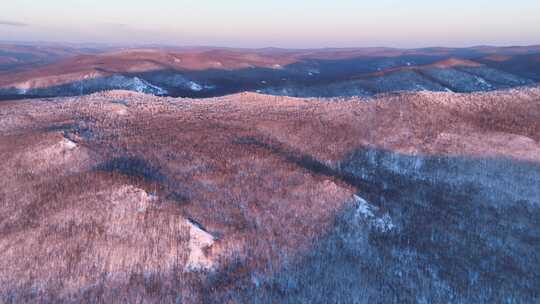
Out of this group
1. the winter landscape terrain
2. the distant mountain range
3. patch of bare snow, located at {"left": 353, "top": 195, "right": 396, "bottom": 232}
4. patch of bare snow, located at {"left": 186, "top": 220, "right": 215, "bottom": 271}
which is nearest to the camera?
the winter landscape terrain

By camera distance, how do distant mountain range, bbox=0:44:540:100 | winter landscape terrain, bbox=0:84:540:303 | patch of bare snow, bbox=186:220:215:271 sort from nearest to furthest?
winter landscape terrain, bbox=0:84:540:303, patch of bare snow, bbox=186:220:215:271, distant mountain range, bbox=0:44:540:100

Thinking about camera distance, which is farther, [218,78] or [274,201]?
[218,78]

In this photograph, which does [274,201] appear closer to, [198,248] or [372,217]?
[372,217]

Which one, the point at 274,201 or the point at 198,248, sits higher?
the point at 274,201

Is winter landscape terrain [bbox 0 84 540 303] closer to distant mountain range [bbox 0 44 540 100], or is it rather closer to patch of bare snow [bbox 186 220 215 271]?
patch of bare snow [bbox 186 220 215 271]

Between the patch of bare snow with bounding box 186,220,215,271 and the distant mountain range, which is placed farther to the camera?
the distant mountain range

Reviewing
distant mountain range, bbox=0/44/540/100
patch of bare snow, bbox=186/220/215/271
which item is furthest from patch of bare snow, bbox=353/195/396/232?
distant mountain range, bbox=0/44/540/100

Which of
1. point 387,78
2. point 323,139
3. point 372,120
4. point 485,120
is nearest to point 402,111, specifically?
point 372,120

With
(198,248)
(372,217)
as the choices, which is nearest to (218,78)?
(372,217)

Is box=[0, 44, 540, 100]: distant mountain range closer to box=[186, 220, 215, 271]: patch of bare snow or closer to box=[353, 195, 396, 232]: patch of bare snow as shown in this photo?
box=[186, 220, 215, 271]: patch of bare snow
